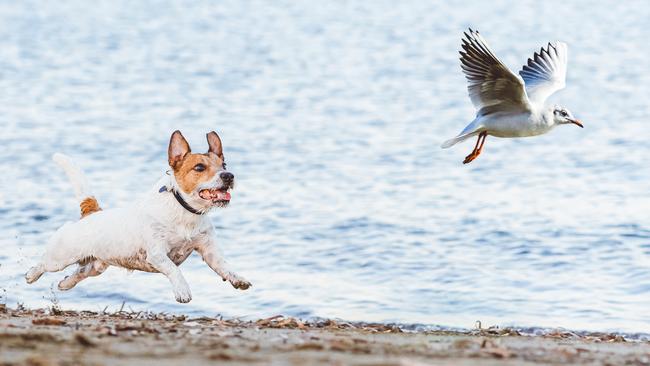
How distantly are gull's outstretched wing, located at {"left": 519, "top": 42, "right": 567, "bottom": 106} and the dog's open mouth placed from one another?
149 inches

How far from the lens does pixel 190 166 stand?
786cm

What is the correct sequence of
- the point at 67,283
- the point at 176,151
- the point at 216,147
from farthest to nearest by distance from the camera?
the point at 67,283
the point at 216,147
the point at 176,151

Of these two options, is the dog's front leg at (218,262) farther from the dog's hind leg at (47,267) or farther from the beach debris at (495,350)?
the beach debris at (495,350)

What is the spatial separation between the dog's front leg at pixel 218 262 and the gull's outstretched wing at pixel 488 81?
2.75m

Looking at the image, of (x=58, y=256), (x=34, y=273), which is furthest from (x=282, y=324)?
(x=34, y=273)

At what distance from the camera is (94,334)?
6266 mm

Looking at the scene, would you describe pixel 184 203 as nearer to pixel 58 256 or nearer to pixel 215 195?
pixel 215 195

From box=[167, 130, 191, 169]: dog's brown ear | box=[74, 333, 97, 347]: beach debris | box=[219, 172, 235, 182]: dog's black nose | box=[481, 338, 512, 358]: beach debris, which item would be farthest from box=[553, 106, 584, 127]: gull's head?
box=[74, 333, 97, 347]: beach debris

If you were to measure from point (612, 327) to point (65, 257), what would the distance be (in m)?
3.91

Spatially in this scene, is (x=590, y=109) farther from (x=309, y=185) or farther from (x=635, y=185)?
(x=309, y=185)

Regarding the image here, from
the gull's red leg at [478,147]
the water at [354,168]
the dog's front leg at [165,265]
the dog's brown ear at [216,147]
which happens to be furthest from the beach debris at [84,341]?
the gull's red leg at [478,147]

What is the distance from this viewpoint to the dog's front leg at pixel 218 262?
7.92 meters

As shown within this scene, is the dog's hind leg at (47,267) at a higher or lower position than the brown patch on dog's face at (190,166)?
lower

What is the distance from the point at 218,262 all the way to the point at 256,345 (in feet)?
6.48
